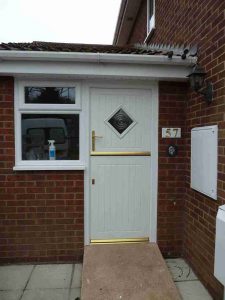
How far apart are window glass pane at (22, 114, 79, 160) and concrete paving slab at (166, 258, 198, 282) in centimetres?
196

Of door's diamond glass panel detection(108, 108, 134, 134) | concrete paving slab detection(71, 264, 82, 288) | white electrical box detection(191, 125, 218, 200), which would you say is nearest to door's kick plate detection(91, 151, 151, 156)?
door's diamond glass panel detection(108, 108, 134, 134)

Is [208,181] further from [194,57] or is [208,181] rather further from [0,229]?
[0,229]

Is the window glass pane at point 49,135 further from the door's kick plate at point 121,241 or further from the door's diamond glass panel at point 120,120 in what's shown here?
the door's kick plate at point 121,241

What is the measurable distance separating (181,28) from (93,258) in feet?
11.5

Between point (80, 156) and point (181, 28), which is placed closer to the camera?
point (80, 156)

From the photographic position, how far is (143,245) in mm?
3902

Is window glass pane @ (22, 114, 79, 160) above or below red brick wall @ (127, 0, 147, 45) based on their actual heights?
below

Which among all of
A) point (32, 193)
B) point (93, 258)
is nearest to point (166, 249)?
point (93, 258)

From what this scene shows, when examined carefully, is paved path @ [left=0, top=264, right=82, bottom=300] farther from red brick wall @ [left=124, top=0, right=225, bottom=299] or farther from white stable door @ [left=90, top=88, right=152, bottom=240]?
red brick wall @ [left=124, top=0, right=225, bottom=299]

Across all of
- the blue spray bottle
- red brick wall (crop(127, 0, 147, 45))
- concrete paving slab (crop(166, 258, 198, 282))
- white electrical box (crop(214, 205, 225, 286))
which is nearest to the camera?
white electrical box (crop(214, 205, 225, 286))

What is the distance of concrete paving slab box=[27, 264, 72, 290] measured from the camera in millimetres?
3278

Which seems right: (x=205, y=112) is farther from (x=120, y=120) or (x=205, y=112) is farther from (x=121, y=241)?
(x=121, y=241)

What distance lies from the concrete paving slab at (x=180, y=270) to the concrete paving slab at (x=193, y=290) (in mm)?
103

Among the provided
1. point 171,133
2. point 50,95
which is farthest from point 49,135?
point 171,133
